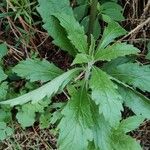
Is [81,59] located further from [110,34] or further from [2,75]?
[2,75]

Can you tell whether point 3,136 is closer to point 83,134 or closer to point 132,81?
point 83,134

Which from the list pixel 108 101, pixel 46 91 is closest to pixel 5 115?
pixel 46 91

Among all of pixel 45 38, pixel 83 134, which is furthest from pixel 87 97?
pixel 45 38

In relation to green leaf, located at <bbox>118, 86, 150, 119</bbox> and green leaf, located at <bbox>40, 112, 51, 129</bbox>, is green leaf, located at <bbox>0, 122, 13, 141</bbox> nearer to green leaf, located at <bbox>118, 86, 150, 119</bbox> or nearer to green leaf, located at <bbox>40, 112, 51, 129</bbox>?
green leaf, located at <bbox>40, 112, 51, 129</bbox>

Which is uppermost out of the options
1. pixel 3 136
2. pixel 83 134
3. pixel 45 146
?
pixel 83 134

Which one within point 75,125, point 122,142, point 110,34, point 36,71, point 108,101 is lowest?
point 122,142

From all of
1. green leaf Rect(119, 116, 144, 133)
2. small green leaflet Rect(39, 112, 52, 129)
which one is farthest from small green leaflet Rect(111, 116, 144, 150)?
small green leaflet Rect(39, 112, 52, 129)
